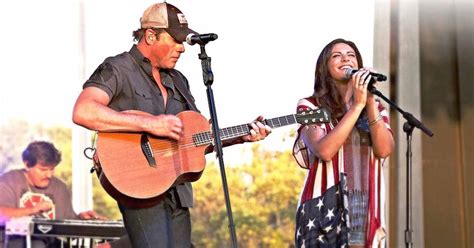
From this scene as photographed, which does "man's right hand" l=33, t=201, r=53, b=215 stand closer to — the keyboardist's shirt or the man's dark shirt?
the keyboardist's shirt

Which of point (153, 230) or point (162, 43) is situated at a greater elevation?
point (162, 43)

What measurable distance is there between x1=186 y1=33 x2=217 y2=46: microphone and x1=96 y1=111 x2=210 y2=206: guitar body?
1.12 feet

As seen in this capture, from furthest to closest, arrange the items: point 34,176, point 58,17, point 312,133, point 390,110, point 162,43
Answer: point 58,17, point 34,176, point 390,110, point 312,133, point 162,43

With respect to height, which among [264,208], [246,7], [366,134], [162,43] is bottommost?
[264,208]

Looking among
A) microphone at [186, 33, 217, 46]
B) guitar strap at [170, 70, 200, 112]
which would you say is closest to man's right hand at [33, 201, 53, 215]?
guitar strap at [170, 70, 200, 112]

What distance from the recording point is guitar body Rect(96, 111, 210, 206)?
346cm

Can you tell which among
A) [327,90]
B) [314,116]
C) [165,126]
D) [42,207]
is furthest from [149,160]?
[42,207]

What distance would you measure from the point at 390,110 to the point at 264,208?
139 cm

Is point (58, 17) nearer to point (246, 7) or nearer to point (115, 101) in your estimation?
point (246, 7)

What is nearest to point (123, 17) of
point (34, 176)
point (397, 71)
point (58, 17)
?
point (58, 17)

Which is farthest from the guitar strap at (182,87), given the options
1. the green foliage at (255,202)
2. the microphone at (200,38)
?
the green foliage at (255,202)

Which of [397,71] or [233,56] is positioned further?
[233,56]

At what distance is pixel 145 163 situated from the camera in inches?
140

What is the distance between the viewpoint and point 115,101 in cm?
354
